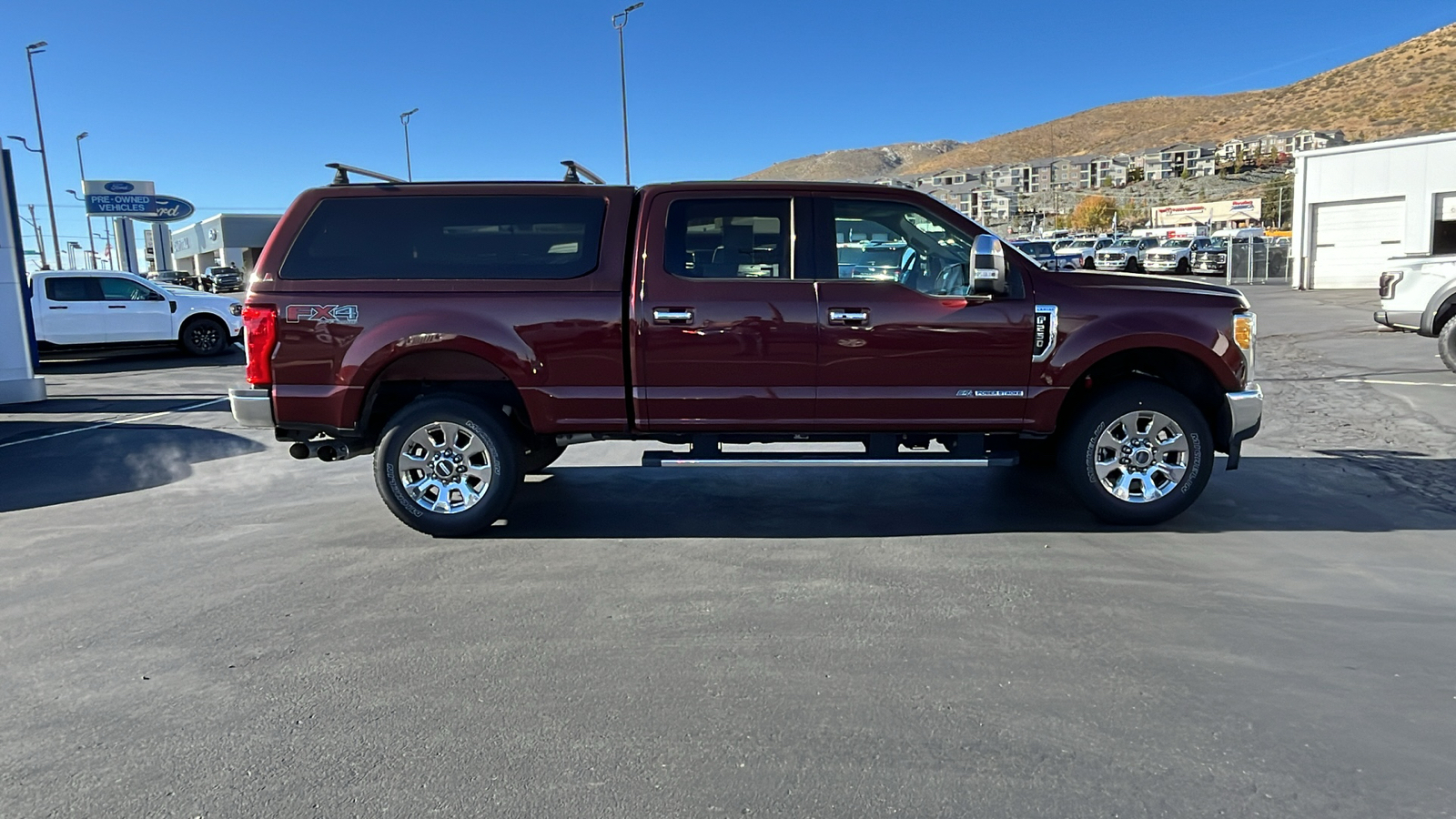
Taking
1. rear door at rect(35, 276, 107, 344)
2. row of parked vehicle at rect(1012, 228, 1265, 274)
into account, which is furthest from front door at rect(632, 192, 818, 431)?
row of parked vehicle at rect(1012, 228, 1265, 274)

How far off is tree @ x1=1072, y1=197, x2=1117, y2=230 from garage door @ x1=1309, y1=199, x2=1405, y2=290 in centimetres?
7534

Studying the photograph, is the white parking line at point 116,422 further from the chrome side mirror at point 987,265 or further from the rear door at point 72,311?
the chrome side mirror at point 987,265

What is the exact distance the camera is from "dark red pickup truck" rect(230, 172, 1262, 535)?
5.68m

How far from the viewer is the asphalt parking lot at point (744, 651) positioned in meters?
3.10

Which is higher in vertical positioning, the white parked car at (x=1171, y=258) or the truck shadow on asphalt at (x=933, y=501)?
the white parked car at (x=1171, y=258)

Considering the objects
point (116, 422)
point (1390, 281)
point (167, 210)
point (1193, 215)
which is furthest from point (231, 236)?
point (1193, 215)

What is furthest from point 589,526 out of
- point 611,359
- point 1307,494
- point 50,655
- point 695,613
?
point 1307,494

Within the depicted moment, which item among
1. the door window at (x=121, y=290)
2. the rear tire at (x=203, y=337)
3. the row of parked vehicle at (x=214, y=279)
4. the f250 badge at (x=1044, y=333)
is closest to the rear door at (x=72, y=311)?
the door window at (x=121, y=290)

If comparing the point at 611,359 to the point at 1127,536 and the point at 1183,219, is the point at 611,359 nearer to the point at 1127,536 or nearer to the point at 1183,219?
the point at 1127,536

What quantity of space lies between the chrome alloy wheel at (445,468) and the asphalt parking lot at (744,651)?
285 mm

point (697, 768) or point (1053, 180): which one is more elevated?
point (1053, 180)

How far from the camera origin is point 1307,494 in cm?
658

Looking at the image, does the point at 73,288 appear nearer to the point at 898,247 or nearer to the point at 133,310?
the point at 133,310

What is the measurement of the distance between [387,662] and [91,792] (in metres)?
1.16
